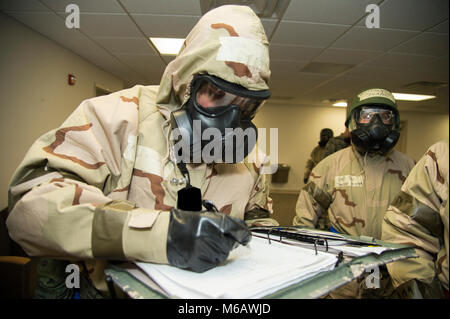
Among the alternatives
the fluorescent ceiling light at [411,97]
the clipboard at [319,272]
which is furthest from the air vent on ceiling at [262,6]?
the fluorescent ceiling light at [411,97]

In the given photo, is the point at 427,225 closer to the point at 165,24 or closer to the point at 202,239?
the point at 202,239

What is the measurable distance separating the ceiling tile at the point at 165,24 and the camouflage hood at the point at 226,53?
2.00 metres

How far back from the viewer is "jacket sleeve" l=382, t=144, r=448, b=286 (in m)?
0.87

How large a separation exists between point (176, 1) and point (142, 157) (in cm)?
206

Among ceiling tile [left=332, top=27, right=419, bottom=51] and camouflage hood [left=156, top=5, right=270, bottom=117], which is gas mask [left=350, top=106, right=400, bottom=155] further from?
ceiling tile [left=332, top=27, right=419, bottom=51]

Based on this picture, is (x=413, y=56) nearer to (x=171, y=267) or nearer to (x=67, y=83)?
(x=171, y=267)

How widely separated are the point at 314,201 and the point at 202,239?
1.47 m

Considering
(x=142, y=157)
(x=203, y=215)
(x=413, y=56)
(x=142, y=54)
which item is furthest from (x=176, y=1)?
(x=413, y=56)

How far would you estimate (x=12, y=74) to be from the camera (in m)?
2.58

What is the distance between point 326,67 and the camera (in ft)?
14.4

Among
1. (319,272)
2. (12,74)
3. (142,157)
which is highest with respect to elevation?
(12,74)

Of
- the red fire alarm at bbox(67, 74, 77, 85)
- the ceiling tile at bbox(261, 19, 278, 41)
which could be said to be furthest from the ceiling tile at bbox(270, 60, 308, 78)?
the red fire alarm at bbox(67, 74, 77, 85)

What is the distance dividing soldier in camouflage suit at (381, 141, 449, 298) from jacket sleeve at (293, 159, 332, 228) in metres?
0.79

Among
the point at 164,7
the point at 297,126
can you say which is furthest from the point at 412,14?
the point at 297,126
